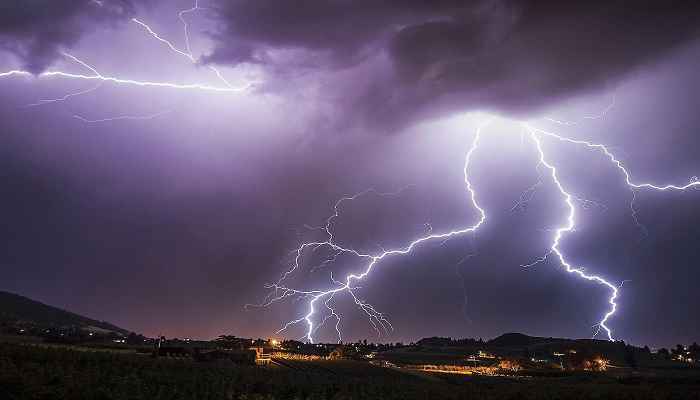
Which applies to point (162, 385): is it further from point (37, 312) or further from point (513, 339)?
point (513, 339)

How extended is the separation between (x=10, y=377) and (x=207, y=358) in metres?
23.0

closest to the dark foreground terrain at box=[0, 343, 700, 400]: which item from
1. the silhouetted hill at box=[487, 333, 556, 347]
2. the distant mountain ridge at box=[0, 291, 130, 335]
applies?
the distant mountain ridge at box=[0, 291, 130, 335]

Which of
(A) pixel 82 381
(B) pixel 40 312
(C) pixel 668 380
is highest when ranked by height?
(B) pixel 40 312

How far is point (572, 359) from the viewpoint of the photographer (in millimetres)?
71125

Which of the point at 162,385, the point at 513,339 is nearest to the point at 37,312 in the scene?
the point at 162,385

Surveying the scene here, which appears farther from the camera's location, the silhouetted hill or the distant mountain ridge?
the silhouetted hill

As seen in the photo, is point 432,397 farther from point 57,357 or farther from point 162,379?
point 57,357

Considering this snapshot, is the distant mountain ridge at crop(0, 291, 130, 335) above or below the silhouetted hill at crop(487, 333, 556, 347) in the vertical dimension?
above

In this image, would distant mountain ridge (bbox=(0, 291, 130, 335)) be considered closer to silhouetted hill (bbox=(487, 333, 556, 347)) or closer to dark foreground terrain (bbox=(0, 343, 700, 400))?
dark foreground terrain (bbox=(0, 343, 700, 400))

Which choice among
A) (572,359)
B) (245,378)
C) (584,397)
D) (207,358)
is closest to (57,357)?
(245,378)

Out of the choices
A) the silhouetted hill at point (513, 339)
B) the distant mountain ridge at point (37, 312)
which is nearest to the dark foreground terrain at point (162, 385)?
the distant mountain ridge at point (37, 312)

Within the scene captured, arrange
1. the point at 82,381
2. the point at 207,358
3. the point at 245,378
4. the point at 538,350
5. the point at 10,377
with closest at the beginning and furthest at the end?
the point at 10,377 < the point at 82,381 < the point at 245,378 < the point at 207,358 < the point at 538,350

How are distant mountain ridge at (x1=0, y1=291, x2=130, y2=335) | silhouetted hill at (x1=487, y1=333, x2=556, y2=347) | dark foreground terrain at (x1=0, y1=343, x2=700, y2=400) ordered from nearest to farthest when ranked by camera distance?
dark foreground terrain at (x1=0, y1=343, x2=700, y2=400) < distant mountain ridge at (x1=0, y1=291, x2=130, y2=335) < silhouetted hill at (x1=487, y1=333, x2=556, y2=347)

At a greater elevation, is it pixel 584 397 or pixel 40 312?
pixel 40 312
